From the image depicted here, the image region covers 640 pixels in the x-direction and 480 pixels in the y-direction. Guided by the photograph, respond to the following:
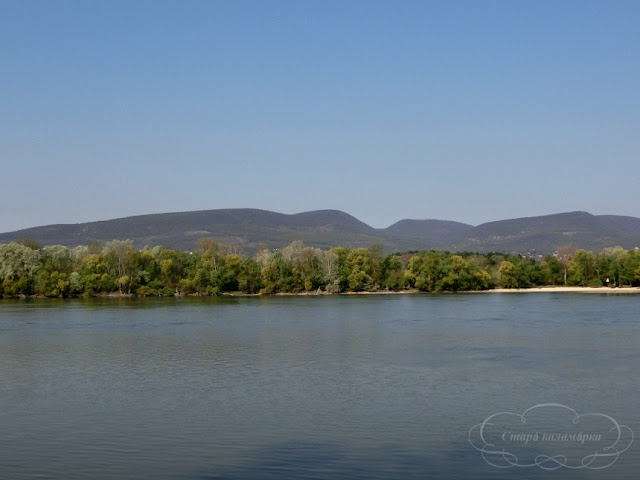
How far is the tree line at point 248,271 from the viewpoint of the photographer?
345 feet

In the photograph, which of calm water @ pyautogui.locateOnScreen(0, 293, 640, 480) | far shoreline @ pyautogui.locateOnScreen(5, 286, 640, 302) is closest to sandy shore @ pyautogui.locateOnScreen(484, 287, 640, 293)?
far shoreline @ pyautogui.locateOnScreen(5, 286, 640, 302)

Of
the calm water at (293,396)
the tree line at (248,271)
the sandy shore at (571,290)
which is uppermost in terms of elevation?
the tree line at (248,271)

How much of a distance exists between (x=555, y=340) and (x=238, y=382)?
67.6 ft

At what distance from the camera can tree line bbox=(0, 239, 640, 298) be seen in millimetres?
105250

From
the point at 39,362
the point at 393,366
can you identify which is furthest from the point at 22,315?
the point at 393,366

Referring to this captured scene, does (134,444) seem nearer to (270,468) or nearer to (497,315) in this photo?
(270,468)

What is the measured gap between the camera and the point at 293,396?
25.1 metres

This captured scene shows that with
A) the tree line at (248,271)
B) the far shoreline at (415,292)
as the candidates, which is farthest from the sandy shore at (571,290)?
the tree line at (248,271)

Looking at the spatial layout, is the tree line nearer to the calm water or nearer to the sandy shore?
the sandy shore

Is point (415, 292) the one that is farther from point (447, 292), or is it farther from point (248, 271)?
point (248, 271)

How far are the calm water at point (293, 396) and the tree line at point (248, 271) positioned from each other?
5750cm

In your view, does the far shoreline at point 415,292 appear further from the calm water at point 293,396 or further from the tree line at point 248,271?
the calm water at point 293,396

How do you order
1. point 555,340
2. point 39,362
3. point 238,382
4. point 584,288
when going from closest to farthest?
point 238,382, point 39,362, point 555,340, point 584,288

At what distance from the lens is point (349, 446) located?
60.7 feet
